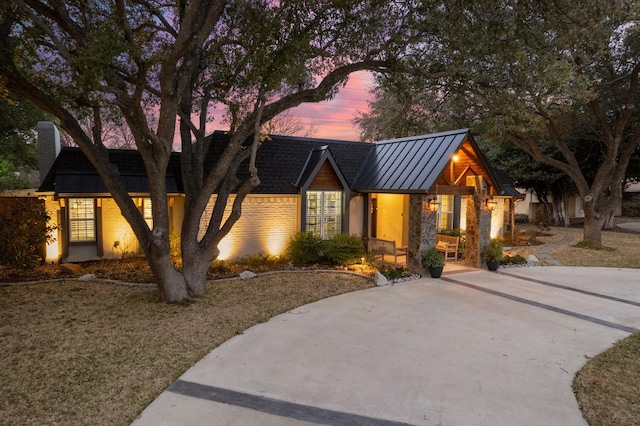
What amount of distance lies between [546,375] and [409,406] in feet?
7.97

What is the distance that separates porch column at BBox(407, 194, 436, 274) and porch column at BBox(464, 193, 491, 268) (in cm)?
211

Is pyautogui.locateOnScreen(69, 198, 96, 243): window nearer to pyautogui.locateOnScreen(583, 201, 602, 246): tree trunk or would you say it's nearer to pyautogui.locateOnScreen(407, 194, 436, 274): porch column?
pyautogui.locateOnScreen(407, 194, 436, 274): porch column

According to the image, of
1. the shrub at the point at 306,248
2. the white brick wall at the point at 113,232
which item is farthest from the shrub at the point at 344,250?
the white brick wall at the point at 113,232

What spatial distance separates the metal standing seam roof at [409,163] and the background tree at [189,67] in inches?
143

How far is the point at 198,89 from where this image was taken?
11.4 metres

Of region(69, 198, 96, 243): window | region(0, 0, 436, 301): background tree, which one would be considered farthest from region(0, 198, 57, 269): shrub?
region(0, 0, 436, 301): background tree

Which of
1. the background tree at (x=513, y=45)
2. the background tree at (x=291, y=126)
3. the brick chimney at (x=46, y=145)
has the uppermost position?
the background tree at (x=291, y=126)

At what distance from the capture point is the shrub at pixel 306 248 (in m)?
12.6

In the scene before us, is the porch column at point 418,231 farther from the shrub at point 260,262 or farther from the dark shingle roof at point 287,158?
the shrub at point 260,262

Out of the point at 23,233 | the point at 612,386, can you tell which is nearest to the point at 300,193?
the point at 23,233

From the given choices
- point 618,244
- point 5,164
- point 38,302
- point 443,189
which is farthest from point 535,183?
point 5,164

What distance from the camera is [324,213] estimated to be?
46.0ft

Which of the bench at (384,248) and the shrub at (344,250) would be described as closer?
the bench at (384,248)

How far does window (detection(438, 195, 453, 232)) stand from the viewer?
15.7m
